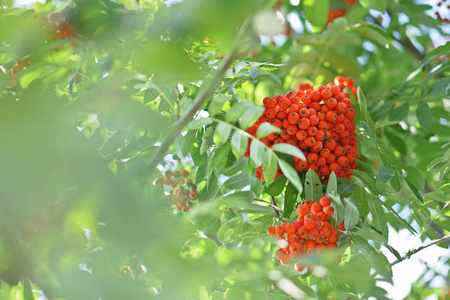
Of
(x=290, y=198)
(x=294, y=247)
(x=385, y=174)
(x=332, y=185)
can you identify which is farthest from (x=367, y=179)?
(x=294, y=247)

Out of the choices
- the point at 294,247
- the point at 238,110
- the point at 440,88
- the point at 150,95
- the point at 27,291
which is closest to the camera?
the point at 27,291

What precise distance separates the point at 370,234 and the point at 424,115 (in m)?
1.03

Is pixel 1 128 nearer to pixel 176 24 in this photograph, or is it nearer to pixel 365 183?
pixel 176 24

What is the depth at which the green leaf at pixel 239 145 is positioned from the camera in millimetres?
1296

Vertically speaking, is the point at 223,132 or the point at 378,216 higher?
the point at 223,132

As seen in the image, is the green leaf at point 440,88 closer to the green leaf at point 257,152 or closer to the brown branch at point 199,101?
the green leaf at point 257,152

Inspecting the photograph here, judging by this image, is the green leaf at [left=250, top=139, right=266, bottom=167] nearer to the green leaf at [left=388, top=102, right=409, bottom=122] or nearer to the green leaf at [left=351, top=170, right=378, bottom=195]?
the green leaf at [left=351, top=170, right=378, bottom=195]

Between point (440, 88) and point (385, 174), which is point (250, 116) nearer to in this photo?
point (385, 174)

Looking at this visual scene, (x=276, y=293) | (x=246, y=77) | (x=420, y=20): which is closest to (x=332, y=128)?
(x=246, y=77)

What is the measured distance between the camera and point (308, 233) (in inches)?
58.1

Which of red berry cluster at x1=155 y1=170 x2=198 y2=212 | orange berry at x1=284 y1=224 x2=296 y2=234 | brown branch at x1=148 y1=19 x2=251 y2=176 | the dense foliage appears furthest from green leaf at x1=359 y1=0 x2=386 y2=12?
red berry cluster at x1=155 y1=170 x2=198 y2=212

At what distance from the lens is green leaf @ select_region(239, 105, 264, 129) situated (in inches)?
49.9

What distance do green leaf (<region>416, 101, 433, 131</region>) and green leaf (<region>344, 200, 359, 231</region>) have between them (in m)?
0.96

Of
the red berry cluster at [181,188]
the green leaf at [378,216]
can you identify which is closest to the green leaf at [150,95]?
the red berry cluster at [181,188]
